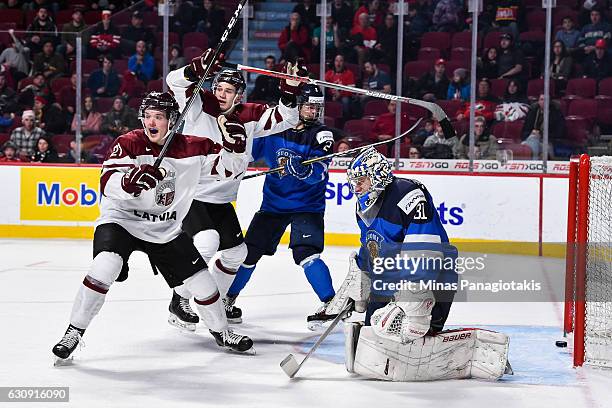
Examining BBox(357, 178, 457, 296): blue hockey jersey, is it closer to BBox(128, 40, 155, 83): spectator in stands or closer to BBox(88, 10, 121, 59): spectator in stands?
BBox(128, 40, 155, 83): spectator in stands

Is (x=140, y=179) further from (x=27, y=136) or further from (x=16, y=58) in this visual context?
(x=16, y=58)

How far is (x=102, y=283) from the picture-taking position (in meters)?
4.10

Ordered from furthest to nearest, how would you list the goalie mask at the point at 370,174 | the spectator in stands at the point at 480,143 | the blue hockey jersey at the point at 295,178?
1. the spectator in stands at the point at 480,143
2. the blue hockey jersey at the point at 295,178
3. the goalie mask at the point at 370,174

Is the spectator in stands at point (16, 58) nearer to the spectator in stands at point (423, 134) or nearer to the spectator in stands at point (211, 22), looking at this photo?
the spectator in stands at point (211, 22)

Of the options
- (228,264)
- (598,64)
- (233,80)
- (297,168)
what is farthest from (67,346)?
(598,64)

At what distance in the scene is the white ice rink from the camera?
3705 millimetres

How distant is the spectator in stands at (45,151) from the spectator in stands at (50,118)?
0.27 feet

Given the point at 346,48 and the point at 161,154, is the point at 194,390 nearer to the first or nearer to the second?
the point at 161,154

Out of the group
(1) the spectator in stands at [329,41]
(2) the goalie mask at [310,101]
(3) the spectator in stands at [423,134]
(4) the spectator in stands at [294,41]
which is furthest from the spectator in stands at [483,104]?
(2) the goalie mask at [310,101]

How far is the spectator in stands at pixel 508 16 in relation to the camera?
8273 mm

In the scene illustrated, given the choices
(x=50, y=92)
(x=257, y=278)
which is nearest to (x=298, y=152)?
(x=257, y=278)

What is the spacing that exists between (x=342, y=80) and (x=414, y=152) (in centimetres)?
84

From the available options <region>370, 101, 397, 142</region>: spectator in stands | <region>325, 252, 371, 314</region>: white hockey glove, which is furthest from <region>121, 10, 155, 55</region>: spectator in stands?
<region>325, 252, 371, 314</region>: white hockey glove

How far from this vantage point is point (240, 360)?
4371 millimetres
